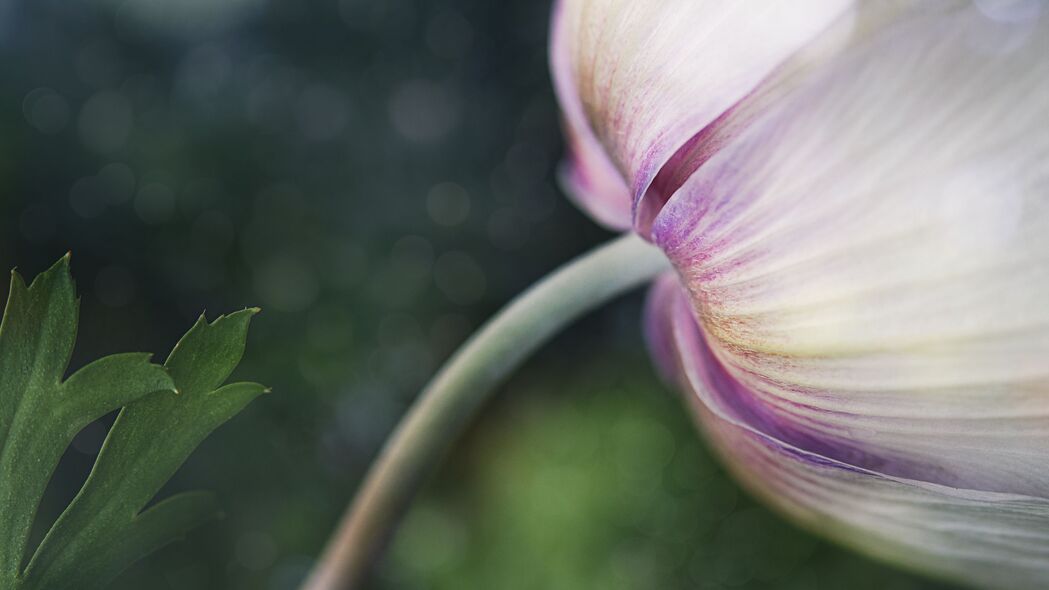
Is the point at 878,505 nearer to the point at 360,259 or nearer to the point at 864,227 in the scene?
the point at 864,227

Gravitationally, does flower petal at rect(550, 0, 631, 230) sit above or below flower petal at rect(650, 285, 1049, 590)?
above

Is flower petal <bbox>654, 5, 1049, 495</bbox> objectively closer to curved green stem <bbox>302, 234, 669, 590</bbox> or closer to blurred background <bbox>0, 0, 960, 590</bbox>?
curved green stem <bbox>302, 234, 669, 590</bbox>

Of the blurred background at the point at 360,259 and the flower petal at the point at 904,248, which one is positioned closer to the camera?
the flower petal at the point at 904,248

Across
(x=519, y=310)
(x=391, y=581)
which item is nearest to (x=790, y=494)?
(x=519, y=310)

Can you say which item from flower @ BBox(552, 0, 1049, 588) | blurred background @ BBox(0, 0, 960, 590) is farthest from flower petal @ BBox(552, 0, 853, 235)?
blurred background @ BBox(0, 0, 960, 590)

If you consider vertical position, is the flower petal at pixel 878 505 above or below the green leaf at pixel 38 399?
below

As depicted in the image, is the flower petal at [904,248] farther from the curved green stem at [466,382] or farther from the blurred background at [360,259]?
the blurred background at [360,259]

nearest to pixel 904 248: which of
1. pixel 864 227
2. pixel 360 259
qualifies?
pixel 864 227

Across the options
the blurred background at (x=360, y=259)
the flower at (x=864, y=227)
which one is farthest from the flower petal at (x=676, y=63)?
the blurred background at (x=360, y=259)
